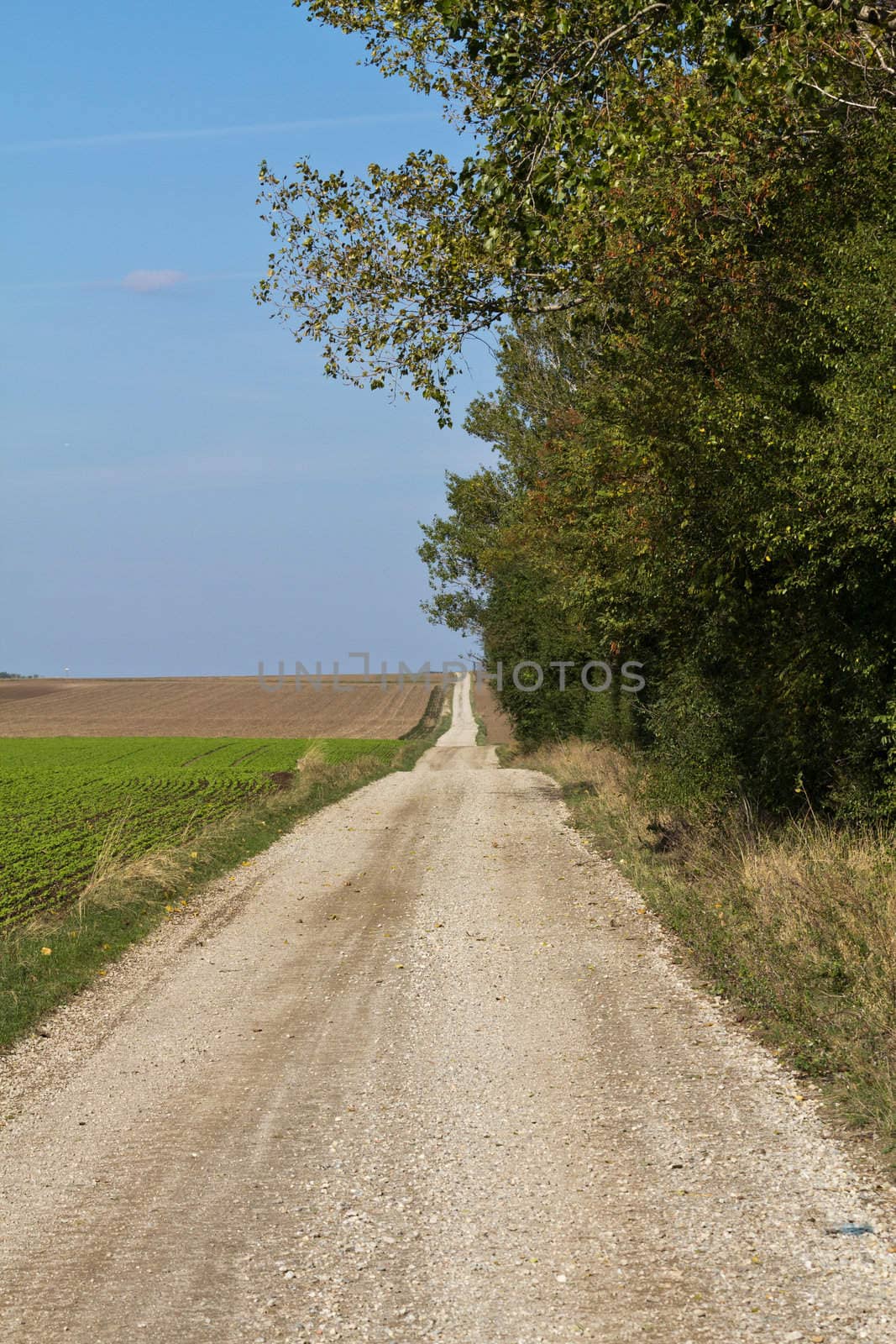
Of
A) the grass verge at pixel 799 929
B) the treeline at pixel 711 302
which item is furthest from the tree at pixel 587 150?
the grass verge at pixel 799 929

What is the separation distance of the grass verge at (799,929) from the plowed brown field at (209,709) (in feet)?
190

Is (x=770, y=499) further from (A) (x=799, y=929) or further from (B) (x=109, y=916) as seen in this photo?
(B) (x=109, y=916)

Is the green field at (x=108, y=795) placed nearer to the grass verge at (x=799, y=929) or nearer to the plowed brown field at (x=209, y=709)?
the grass verge at (x=799, y=929)

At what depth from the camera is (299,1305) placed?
472 cm

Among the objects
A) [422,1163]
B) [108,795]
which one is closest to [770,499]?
[422,1163]

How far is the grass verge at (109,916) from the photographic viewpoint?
1008 centimetres

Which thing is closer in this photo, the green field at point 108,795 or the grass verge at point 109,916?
the grass verge at point 109,916

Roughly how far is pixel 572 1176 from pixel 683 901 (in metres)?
6.77

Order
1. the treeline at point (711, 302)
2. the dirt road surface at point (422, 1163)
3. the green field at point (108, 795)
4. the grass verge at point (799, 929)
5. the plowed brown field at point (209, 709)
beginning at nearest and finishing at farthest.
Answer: the dirt road surface at point (422, 1163), the grass verge at point (799, 929), the treeline at point (711, 302), the green field at point (108, 795), the plowed brown field at point (209, 709)

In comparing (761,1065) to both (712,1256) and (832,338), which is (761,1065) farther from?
(832,338)

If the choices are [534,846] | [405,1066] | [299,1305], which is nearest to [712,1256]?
[299,1305]

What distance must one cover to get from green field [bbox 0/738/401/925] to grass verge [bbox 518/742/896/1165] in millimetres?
8141

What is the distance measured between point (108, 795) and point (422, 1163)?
95.1 feet

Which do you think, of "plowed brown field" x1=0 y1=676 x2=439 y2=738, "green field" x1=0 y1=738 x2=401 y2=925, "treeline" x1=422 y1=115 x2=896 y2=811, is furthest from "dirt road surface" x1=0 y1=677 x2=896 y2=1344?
"plowed brown field" x1=0 y1=676 x2=439 y2=738
